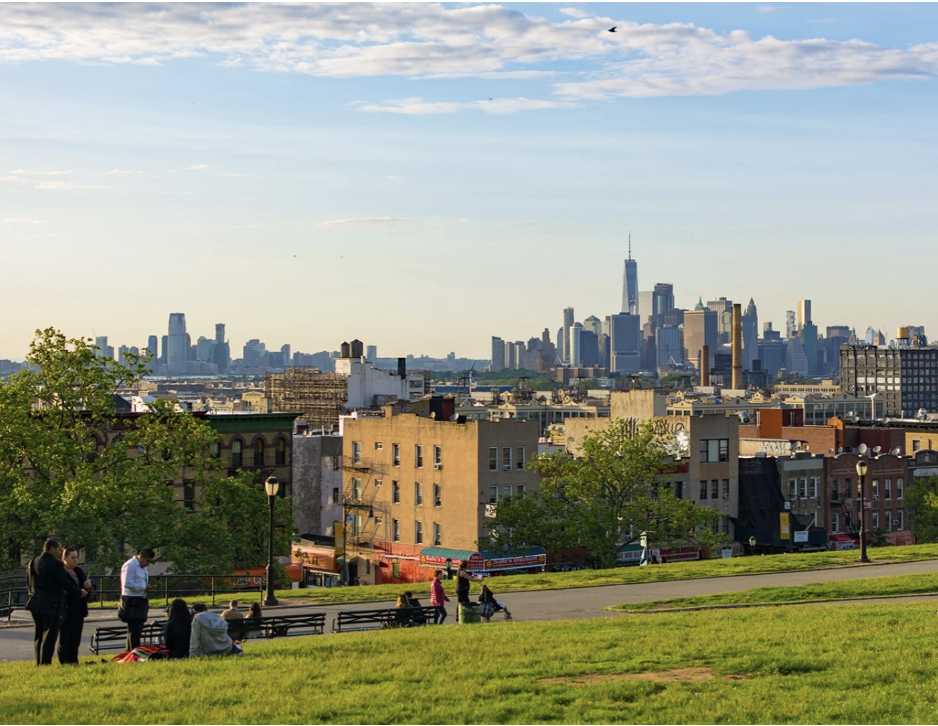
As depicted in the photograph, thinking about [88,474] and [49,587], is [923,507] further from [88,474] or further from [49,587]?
[49,587]

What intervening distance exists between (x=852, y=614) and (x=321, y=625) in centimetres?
1142

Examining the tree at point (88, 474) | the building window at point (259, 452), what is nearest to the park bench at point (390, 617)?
the tree at point (88, 474)

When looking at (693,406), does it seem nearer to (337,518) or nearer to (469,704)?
(337,518)

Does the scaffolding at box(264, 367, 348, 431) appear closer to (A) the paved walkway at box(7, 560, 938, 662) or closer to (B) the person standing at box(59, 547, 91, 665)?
(A) the paved walkway at box(7, 560, 938, 662)

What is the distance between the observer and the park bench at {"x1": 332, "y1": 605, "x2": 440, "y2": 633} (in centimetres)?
2997

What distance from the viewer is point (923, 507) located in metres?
92.6

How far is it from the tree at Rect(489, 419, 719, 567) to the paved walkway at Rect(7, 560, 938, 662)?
24.1m

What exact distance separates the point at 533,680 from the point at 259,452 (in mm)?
64205

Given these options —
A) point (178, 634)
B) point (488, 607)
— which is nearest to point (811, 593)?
point (488, 607)

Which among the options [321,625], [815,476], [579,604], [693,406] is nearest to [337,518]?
[815,476]

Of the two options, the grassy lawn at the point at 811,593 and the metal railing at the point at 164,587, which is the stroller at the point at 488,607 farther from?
the metal railing at the point at 164,587

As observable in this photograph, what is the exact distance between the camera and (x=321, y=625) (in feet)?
98.5

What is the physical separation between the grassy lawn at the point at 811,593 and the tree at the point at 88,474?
22.9 m

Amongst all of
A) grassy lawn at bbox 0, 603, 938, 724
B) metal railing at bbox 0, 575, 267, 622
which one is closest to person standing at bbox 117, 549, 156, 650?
grassy lawn at bbox 0, 603, 938, 724
